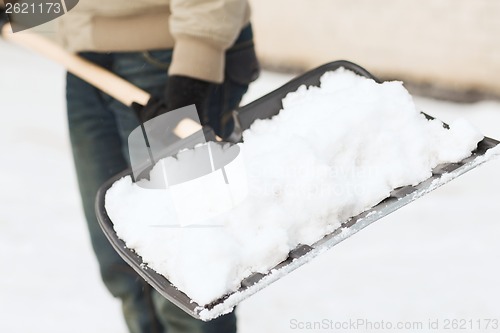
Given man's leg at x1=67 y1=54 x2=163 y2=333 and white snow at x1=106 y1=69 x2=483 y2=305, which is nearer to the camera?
white snow at x1=106 y1=69 x2=483 y2=305

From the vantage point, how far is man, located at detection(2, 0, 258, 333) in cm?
157

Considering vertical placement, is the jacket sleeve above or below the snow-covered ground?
above

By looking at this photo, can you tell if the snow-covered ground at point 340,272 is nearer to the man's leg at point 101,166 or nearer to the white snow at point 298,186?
the man's leg at point 101,166

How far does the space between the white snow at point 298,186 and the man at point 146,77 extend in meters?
0.28

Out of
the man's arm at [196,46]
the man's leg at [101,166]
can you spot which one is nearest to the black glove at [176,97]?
the man's arm at [196,46]

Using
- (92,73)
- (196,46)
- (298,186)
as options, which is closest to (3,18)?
(92,73)

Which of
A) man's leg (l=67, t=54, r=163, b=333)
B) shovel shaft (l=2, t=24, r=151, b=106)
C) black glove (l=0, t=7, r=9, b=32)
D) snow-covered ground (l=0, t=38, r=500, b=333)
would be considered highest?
shovel shaft (l=2, t=24, r=151, b=106)

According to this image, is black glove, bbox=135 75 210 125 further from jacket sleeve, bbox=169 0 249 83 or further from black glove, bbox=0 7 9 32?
black glove, bbox=0 7 9 32

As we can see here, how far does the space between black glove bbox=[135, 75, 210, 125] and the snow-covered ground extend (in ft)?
2.53

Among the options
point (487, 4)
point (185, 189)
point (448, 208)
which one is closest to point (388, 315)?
point (448, 208)

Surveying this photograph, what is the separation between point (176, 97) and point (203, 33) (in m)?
0.15

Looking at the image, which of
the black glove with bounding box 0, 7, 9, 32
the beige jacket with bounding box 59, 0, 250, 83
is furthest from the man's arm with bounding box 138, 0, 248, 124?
the black glove with bounding box 0, 7, 9, 32

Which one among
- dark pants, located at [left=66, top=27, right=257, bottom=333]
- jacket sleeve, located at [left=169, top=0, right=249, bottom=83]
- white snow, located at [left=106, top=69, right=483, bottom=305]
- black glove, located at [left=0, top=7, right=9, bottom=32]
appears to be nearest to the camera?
white snow, located at [left=106, top=69, right=483, bottom=305]

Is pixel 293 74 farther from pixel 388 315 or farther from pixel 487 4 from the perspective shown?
pixel 388 315
